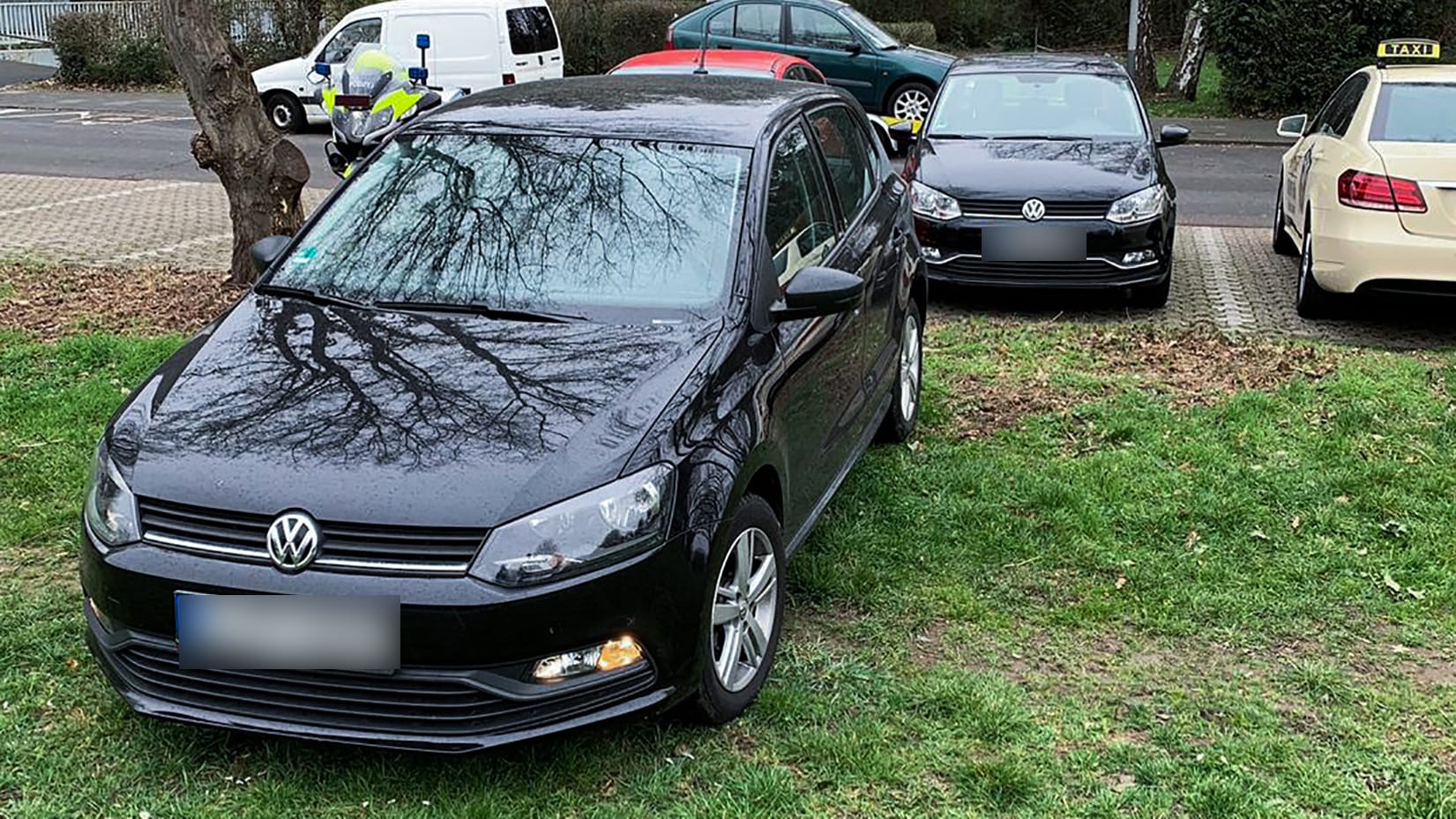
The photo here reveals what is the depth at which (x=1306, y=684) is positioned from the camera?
4281mm

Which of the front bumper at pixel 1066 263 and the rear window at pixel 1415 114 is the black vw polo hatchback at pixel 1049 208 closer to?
the front bumper at pixel 1066 263

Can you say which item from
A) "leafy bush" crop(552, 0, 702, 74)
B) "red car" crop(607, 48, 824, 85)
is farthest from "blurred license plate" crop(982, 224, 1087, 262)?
"leafy bush" crop(552, 0, 702, 74)

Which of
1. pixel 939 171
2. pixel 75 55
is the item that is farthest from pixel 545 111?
pixel 75 55

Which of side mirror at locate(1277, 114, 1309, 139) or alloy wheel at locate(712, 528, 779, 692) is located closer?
alloy wheel at locate(712, 528, 779, 692)

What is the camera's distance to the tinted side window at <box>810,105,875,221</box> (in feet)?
18.7

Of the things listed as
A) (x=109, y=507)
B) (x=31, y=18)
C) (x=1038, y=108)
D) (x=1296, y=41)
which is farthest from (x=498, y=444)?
(x=31, y=18)

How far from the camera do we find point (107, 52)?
2841 centimetres

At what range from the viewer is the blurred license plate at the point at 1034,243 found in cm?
876

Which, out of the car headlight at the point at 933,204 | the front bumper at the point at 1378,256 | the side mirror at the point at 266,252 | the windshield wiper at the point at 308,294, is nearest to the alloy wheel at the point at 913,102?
the car headlight at the point at 933,204

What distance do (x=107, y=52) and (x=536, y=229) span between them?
27.0 m

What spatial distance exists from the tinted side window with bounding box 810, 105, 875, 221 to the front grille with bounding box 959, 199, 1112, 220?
2.50 m

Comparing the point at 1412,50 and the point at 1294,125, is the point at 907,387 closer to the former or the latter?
the point at 1294,125

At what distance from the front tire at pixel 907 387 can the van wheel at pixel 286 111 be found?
52.6 feet

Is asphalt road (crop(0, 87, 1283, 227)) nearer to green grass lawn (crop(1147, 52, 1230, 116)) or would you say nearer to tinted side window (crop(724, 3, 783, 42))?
green grass lawn (crop(1147, 52, 1230, 116))
